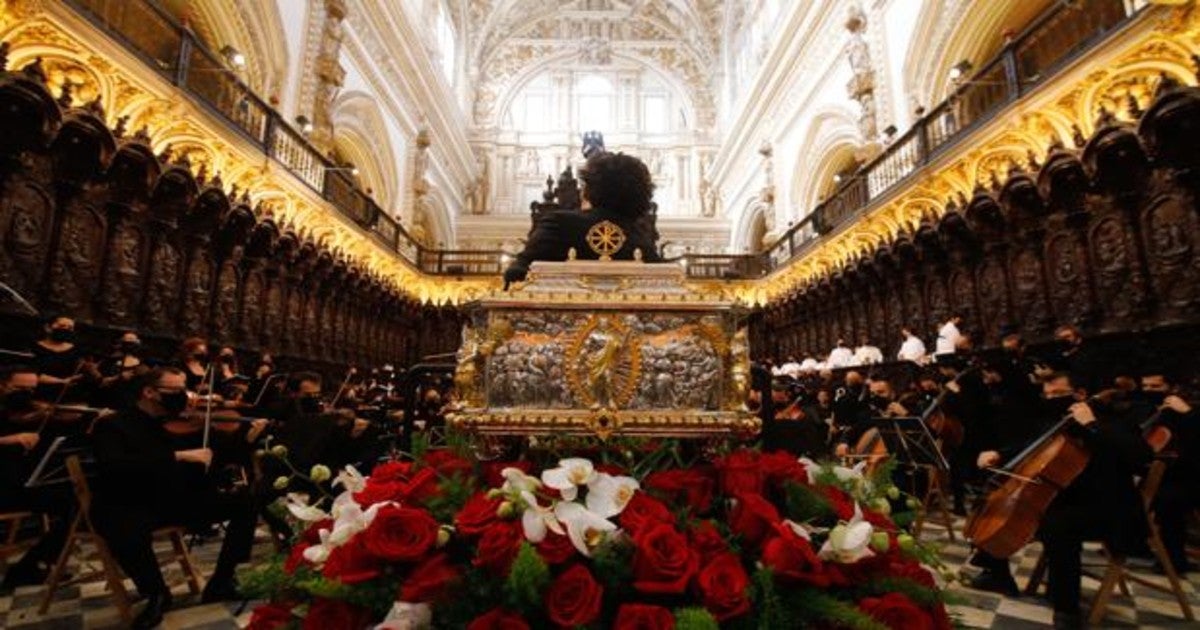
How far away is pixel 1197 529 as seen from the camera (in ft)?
16.6

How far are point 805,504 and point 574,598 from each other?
0.53 metres

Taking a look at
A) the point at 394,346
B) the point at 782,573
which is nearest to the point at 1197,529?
the point at 782,573

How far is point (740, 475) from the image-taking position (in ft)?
3.98

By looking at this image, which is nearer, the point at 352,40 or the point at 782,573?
the point at 782,573

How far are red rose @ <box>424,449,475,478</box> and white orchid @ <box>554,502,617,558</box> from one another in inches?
13.0

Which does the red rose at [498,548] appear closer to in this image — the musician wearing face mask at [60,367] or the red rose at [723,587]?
the red rose at [723,587]

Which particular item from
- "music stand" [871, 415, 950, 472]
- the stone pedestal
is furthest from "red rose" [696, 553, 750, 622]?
"music stand" [871, 415, 950, 472]

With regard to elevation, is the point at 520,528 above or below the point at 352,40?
below

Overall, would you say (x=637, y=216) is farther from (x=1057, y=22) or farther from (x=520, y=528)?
(x=1057, y=22)

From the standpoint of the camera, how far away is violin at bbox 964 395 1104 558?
2.97m

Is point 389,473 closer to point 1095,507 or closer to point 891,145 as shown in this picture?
point 1095,507

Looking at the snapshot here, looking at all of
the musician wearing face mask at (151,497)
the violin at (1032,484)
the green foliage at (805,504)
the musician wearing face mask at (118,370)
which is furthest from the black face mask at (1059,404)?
the musician wearing face mask at (118,370)

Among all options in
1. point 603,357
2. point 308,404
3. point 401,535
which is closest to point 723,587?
point 401,535

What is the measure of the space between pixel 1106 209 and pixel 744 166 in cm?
1720
